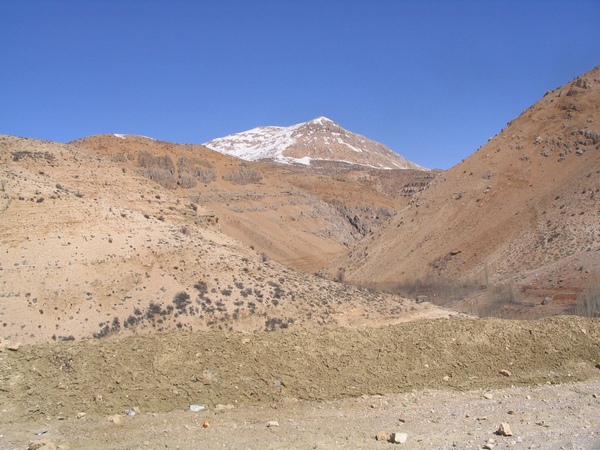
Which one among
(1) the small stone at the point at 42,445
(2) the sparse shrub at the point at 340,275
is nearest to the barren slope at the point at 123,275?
(1) the small stone at the point at 42,445

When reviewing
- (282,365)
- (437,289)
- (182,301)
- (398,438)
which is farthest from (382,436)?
(437,289)

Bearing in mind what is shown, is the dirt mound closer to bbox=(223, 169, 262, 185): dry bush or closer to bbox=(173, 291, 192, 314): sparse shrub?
bbox=(173, 291, 192, 314): sparse shrub

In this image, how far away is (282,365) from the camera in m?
11.0

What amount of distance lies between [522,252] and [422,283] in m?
6.48

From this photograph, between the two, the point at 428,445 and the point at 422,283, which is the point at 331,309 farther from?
the point at 422,283

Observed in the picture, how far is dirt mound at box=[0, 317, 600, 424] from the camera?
9688 mm

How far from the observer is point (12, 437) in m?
8.34

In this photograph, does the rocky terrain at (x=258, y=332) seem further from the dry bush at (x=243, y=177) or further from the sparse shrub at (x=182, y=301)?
the dry bush at (x=243, y=177)

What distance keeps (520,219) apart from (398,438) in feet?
99.4

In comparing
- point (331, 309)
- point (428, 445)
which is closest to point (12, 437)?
point (428, 445)

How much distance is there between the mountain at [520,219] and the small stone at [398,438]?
671 inches

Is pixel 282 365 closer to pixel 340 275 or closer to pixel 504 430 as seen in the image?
pixel 504 430

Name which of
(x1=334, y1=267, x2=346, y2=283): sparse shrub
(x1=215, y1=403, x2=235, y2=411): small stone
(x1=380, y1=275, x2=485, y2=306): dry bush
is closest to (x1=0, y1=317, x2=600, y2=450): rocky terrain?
(x1=215, y1=403, x2=235, y2=411): small stone

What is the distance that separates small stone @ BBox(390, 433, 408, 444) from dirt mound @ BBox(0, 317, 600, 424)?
2.26 meters
